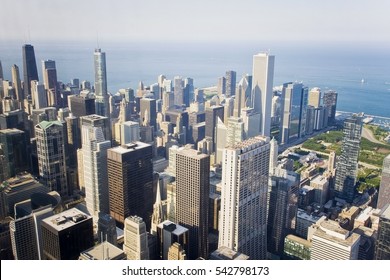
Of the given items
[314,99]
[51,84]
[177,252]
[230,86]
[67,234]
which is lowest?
[177,252]

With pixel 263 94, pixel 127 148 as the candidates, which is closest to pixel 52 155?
pixel 127 148

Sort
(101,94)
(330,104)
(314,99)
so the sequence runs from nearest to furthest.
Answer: (101,94) < (330,104) < (314,99)

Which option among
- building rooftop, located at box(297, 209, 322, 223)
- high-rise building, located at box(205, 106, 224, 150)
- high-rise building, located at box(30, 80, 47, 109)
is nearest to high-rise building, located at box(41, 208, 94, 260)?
building rooftop, located at box(297, 209, 322, 223)

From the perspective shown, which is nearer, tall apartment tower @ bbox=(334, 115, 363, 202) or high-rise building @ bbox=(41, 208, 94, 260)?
high-rise building @ bbox=(41, 208, 94, 260)

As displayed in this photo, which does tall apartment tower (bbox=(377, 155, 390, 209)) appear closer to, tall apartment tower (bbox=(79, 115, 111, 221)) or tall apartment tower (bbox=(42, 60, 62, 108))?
tall apartment tower (bbox=(79, 115, 111, 221))

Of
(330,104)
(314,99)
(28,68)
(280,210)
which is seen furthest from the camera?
(314,99)

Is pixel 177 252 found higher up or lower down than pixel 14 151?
lower down

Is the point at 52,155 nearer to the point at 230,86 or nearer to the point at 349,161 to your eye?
the point at 230,86
